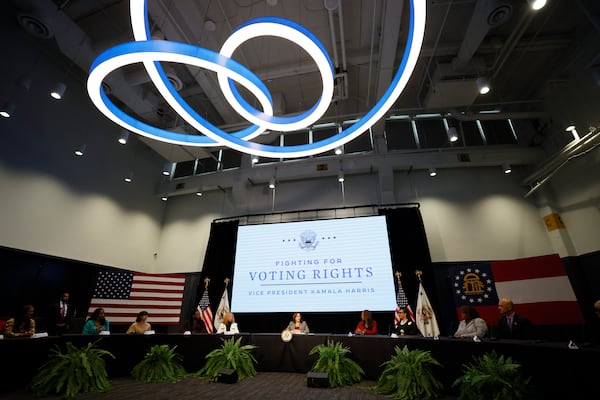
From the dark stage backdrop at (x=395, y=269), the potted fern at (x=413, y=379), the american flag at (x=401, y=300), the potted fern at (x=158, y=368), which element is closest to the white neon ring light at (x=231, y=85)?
the potted fern at (x=413, y=379)

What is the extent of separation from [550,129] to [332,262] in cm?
644

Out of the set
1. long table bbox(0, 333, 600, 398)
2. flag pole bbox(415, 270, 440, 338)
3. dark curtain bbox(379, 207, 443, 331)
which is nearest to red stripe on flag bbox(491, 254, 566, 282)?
dark curtain bbox(379, 207, 443, 331)

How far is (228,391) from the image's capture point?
3.08 meters

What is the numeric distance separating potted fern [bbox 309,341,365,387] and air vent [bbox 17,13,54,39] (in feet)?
22.8

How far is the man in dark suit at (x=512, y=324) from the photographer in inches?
129

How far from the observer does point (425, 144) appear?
24.5ft

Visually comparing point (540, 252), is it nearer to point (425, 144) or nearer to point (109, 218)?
point (425, 144)

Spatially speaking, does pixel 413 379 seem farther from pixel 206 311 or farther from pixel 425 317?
pixel 206 311

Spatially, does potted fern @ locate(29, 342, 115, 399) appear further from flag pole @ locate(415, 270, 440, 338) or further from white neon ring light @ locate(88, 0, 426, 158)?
flag pole @ locate(415, 270, 440, 338)

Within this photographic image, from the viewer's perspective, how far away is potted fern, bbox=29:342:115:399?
2854 millimetres

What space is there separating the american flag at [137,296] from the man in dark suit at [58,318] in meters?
0.56

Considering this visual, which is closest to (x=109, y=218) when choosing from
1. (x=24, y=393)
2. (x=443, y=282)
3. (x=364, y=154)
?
(x=24, y=393)

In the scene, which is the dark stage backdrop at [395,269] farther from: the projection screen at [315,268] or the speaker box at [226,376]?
the speaker box at [226,376]

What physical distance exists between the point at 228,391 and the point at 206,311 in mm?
3888
